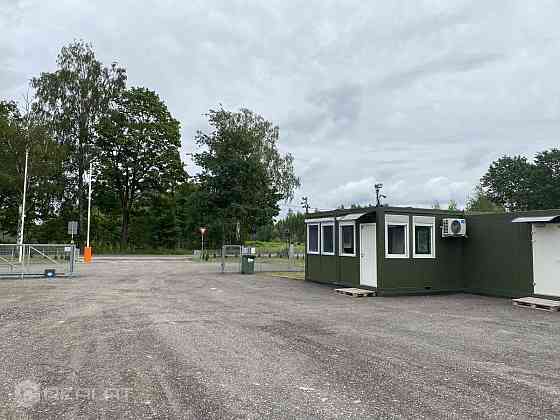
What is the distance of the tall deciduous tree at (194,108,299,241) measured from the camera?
1351 inches

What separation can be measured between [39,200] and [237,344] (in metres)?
36.4

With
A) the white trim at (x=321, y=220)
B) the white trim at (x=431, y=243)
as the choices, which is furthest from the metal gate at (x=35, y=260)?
the white trim at (x=431, y=243)

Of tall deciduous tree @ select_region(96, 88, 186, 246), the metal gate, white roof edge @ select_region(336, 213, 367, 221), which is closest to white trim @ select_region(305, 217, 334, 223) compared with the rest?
white roof edge @ select_region(336, 213, 367, 221)

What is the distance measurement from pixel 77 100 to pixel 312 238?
30.6 meters

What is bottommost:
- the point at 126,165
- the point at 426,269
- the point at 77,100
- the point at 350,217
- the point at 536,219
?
the point at 426,269

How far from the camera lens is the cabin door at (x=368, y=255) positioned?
13.3 meters

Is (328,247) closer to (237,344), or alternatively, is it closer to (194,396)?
(237,344)

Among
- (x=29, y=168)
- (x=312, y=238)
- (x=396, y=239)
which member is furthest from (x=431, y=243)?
(x=29, y=168)

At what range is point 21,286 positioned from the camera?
1408cm

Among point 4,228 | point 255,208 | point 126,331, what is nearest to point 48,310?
point 126,331

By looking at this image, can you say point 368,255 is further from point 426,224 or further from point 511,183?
point 511,183

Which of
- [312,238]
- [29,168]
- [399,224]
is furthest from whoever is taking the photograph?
[29,168]

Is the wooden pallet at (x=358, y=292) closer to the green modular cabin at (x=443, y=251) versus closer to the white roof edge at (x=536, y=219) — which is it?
the green modular cabin at (x=443, y=251)

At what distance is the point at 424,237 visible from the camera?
1373cm
